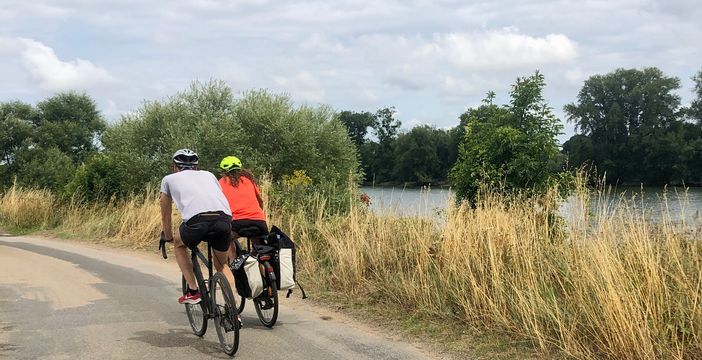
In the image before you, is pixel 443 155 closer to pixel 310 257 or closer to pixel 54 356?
pixel 310 257

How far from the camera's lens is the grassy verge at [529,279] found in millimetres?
4891

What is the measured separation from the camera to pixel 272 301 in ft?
21.4

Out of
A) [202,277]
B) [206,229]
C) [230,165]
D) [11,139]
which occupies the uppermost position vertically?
[11,139]

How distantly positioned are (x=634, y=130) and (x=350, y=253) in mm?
54344

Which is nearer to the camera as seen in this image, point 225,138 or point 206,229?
point 206,229

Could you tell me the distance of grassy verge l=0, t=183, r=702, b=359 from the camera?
489cm

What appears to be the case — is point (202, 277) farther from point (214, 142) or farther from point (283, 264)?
point (214, 142)

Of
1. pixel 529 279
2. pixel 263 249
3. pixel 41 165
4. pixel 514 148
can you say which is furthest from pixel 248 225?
pixel 41 165

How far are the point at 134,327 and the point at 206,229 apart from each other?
1.75m

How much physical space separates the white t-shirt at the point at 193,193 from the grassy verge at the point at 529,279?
8.06 feet

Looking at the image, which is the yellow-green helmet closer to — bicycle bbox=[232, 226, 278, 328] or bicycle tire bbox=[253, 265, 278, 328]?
bicycle bbox=[232, 226, 278, 328]

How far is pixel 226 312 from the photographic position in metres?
5.48

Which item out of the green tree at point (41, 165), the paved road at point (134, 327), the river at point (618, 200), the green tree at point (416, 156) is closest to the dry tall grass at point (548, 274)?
the river at point (618, 200)

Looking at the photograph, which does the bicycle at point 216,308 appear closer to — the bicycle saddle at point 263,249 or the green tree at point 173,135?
the bicycle saddle at point 263,249
